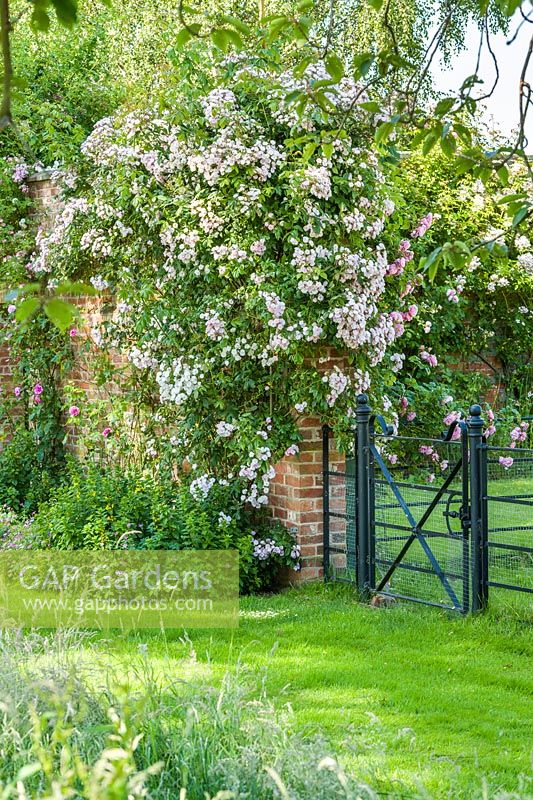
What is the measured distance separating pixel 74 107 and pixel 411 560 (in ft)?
24.1

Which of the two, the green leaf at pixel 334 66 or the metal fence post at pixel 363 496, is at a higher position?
the green leaf at pixel 334 66

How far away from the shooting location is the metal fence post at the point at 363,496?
5.88 metres

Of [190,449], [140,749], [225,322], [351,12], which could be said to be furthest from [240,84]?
[351,12]

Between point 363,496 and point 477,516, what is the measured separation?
865mm

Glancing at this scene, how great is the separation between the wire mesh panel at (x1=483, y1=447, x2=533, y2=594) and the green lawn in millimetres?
244

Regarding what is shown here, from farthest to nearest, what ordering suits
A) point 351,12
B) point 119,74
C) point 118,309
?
1. point 351,12
2. point 119,74
3. point 118,309

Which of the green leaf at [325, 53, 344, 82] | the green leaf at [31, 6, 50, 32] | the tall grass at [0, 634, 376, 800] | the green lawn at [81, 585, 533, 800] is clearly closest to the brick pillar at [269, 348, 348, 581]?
the green lawn at [81, 585, 533, 800]

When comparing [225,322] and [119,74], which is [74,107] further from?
[225,322]

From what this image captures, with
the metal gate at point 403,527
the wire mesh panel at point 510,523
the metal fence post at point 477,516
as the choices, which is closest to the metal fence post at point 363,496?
the metal gate at point 403,527

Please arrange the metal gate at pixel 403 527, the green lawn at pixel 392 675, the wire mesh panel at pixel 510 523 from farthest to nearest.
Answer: the metal gate at pixel 403 527, the wire mesh panel at pixel 510 523, the green lawn at pixel 392 675

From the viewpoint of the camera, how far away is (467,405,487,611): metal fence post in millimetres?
5191

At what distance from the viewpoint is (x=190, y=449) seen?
6.66m

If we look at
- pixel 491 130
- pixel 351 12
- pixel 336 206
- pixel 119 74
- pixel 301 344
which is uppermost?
pixel 351 12

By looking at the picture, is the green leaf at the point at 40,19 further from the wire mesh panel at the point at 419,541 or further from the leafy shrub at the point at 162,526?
the leafy shrub at the point at 162,526
